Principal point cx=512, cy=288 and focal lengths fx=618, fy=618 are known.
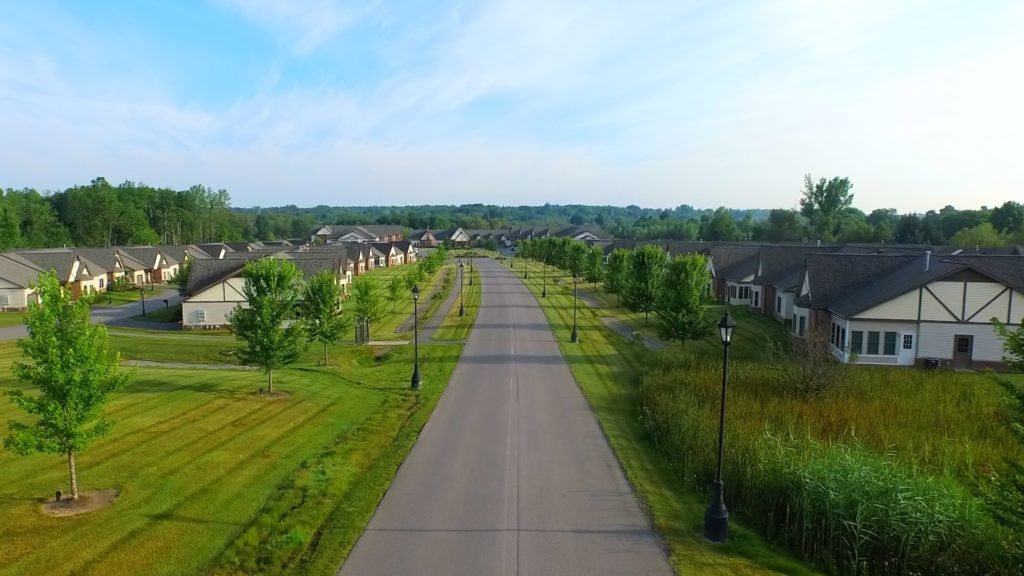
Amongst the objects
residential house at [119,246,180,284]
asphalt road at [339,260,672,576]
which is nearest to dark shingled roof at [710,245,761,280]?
asphalt road at [339,260,672,576]

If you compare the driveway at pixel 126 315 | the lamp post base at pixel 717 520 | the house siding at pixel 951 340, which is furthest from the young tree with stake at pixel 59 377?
the house siding at pixel 951 340

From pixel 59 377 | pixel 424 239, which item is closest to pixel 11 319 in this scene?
pixel 59 377

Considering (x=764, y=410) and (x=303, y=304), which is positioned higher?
(x=303, y=304)

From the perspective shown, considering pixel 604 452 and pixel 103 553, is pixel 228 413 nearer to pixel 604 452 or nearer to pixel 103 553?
pixel 103 553

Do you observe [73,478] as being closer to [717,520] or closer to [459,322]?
[717,520]

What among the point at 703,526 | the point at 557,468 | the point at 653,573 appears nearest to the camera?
the point at 653,573

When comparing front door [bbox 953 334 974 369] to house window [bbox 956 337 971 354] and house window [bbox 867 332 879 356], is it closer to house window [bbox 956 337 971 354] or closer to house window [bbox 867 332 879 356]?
house window [bbox 956 337 971 354]

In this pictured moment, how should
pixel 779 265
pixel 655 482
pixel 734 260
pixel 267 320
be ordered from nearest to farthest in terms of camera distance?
1. pixel 655 482
2. pixel 267 320
3. pixel 779 265
4. pixel 734 260

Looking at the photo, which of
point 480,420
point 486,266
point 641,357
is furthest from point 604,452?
point 486,266
